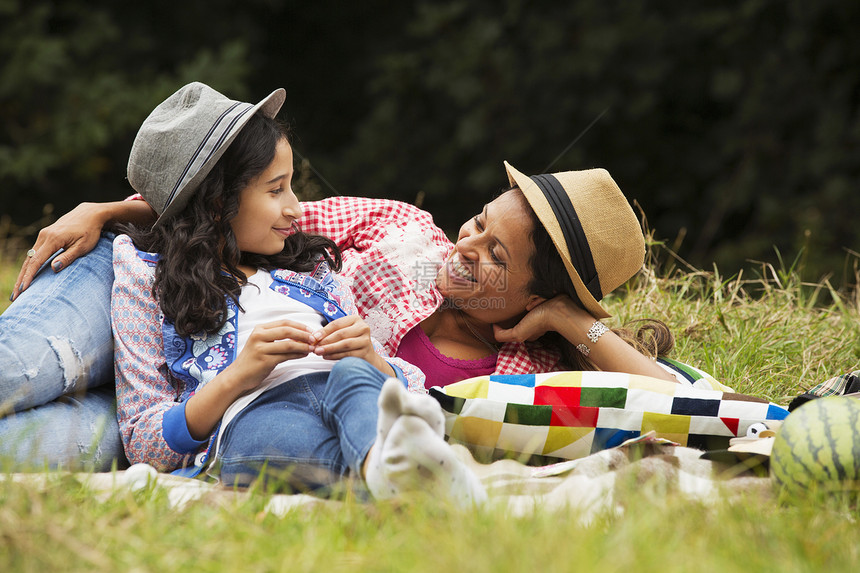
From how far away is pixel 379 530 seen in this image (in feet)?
5.24

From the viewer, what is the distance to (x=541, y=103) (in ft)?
22.2

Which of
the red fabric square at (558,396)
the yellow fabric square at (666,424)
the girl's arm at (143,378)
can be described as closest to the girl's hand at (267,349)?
the girl's arm at (143,378)

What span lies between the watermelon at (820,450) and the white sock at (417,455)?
2.48 ft

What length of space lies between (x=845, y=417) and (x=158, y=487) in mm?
1616

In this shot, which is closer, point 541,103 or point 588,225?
point 588,225

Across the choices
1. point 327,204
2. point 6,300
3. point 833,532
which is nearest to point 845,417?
point 833,532

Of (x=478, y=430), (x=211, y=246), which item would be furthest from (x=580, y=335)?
(x=211, y=246)

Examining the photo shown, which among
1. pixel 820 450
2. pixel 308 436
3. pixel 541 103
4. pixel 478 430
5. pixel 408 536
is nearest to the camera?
pixel 408 536

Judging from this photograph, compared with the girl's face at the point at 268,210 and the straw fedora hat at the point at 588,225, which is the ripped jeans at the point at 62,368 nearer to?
the girl's face at the point at 268,210

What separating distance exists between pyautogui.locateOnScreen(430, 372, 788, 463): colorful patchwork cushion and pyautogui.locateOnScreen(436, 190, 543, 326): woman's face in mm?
448

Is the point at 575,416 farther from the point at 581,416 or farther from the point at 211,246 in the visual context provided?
the point at 211,246

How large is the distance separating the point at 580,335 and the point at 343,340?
34.6 inches

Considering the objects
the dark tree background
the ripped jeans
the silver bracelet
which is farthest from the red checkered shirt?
the dark tree background

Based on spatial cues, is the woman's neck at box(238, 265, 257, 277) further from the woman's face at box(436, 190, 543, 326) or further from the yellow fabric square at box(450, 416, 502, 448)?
the yellow fabric square at box(450, 416, 502, 448)
